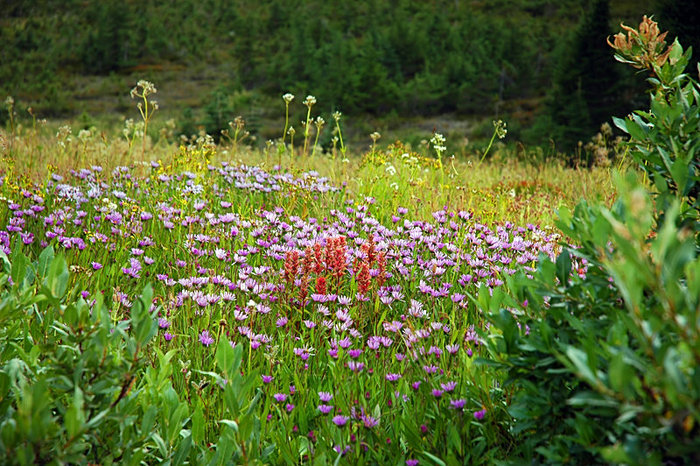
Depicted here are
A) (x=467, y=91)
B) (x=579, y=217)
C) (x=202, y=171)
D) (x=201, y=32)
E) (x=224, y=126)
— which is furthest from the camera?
(x=201, y=32)

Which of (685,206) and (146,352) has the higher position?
(685,206)

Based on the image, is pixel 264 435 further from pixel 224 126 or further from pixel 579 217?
pixel 224 126

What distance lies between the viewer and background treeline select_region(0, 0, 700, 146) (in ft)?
78.0

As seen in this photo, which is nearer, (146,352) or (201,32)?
(146,352)

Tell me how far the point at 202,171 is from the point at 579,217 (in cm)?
429

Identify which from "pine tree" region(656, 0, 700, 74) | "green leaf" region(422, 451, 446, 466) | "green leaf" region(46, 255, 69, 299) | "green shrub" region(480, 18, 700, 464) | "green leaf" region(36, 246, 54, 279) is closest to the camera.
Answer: "green shrub" region(480, 18, 700, 464)

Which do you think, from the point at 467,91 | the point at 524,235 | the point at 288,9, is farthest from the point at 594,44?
the point at 288,9

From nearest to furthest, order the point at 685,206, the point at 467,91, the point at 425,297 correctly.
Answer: the point at 685,206, the point at 425,297, the point at 467,91

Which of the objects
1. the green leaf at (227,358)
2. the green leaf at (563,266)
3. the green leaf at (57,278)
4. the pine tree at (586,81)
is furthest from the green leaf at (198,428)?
the pine tree at (586,81)

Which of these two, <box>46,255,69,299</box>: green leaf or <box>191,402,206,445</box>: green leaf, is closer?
<box>46,255,69,299</box>: green leaf

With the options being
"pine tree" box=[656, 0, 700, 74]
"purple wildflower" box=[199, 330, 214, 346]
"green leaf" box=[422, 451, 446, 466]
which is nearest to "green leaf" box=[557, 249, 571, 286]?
"green leaf" box=[422, 451, 446, 466]

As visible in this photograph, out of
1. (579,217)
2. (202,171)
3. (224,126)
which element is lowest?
(224,126)

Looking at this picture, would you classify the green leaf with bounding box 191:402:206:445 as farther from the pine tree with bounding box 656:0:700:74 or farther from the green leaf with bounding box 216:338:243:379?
the pine tree with bounding box 656:0:700:74

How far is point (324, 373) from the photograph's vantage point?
89.6 inches
